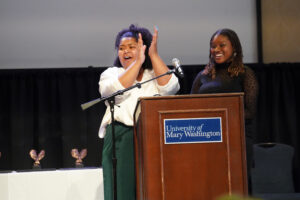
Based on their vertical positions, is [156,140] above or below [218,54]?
below

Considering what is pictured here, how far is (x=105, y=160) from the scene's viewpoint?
3.43m

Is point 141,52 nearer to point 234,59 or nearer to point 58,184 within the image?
point 234,59

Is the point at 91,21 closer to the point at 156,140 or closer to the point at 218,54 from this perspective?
the point at 218,54

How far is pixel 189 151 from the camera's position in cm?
279

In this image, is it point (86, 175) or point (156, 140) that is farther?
point (86, 175)

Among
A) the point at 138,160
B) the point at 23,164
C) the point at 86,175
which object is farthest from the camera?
the point at 23,164

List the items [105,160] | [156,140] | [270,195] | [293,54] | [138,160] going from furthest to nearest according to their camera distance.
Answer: [293,54] < [270,195] < [105,160] < [138,160] < [156,140]

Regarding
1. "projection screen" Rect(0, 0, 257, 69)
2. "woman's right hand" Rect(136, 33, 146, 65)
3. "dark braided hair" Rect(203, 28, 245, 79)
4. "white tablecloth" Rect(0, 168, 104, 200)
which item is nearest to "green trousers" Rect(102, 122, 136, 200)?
"woman's right hand" Rect(136, 33, 146, 65)

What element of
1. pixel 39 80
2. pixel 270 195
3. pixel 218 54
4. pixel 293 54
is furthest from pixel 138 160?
pixel 293 54

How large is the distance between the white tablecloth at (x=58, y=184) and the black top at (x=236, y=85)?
48.7 inches

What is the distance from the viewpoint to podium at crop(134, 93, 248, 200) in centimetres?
277

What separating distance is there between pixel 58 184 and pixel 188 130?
69.8 inches

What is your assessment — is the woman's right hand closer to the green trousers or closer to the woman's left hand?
the woman's left hand

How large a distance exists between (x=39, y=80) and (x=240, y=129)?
3.92m
